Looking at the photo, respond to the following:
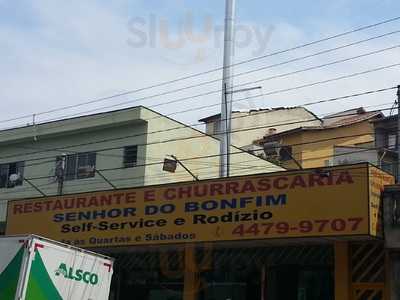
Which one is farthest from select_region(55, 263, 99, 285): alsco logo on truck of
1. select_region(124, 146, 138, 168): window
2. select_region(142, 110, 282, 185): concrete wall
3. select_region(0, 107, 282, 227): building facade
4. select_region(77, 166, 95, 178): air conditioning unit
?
select_region(77, 166, 95, 178): air conditioning unit

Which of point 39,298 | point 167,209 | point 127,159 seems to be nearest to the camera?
point 39,298

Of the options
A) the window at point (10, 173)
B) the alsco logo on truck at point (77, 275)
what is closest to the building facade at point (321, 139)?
the window at point (10, 173)

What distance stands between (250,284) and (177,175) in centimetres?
1291

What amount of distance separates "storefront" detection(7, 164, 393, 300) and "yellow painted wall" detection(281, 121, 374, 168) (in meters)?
25.6

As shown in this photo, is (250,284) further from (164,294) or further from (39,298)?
(39,298)

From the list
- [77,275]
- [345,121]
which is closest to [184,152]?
[345,121]

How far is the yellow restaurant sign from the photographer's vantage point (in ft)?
51.4

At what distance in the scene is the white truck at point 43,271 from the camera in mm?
12242

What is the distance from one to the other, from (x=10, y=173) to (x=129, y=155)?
23.7 ft

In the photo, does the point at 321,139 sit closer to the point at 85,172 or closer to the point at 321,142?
the point at 321,142

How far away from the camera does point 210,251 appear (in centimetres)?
1909

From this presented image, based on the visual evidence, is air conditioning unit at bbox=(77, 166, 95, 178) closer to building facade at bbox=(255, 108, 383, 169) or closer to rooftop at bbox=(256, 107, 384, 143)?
building facade at bbox=(255, 108, 383, 169)

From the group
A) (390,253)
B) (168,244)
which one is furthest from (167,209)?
(390,253)

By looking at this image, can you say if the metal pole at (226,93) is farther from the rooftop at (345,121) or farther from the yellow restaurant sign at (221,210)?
the rooftop at (345,121)
